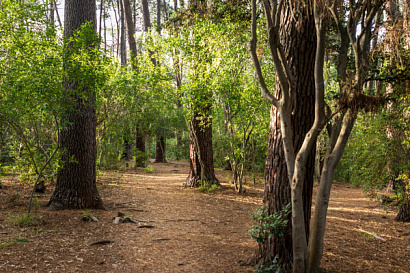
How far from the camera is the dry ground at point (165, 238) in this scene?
383 cm

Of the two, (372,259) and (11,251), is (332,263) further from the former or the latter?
(11,251)

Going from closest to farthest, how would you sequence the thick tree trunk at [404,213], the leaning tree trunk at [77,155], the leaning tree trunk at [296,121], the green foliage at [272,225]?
the green foliage at [272,225], the leaning tree trunk at [296,121], the leaning tree trunk at [77,155], the thick tree trunk at [404,213]

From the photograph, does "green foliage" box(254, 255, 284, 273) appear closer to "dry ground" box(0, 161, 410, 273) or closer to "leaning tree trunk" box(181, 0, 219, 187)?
"dry ground" box(0, 161, 410, 273)

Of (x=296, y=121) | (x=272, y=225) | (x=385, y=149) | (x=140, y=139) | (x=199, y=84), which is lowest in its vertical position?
(x=272, y=225)

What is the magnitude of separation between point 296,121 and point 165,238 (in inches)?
114

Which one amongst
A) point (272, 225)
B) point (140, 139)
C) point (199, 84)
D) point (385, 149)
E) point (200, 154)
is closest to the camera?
point (272, 225)

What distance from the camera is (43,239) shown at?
14.3 feet

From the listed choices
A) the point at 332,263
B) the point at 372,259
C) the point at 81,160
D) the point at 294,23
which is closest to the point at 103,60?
the point at 81,160

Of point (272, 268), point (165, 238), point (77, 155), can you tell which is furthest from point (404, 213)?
point (77, 155)

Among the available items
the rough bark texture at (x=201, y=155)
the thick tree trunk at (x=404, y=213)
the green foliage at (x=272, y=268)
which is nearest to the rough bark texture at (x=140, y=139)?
the rough bark texture at (x=201, y=155)

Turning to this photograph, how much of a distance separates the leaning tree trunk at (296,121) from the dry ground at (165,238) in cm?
52

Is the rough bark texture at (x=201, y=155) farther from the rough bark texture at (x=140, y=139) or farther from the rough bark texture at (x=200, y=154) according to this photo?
the rough bark texture at (x=140, y=139)

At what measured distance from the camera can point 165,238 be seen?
4.93 metres

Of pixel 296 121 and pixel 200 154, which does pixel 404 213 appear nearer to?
pixel 296 121
